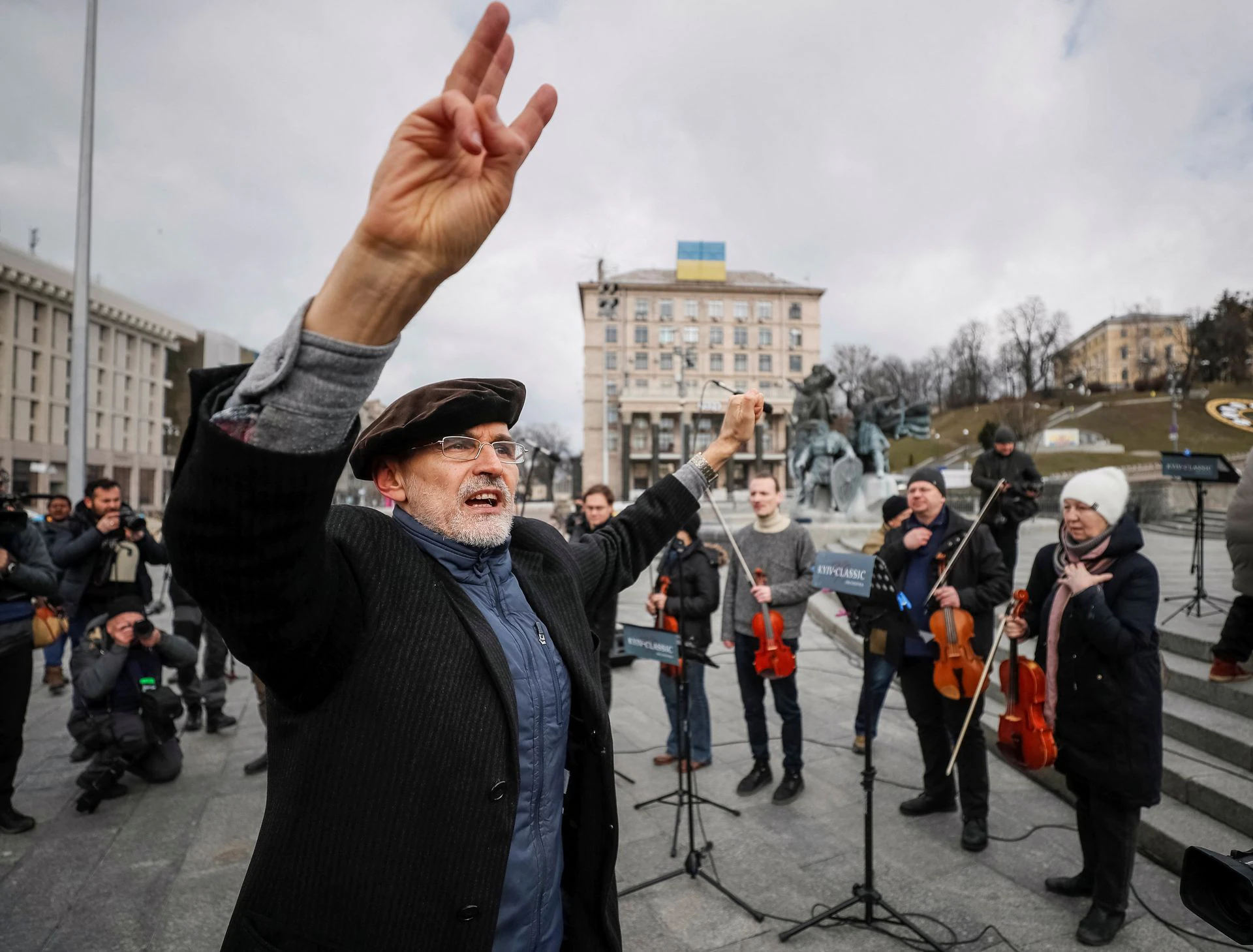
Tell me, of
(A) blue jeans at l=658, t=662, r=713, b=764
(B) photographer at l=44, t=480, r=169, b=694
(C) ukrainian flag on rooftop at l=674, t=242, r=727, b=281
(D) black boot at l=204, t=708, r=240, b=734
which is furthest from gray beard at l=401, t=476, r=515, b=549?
(C) ukrainian flag on rooftop at l=674, t=242, r=727, b=281

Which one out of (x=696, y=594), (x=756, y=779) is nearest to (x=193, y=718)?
(x=696, y=594)

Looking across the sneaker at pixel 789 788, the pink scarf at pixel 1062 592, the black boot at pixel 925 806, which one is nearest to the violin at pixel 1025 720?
the pink scarf at pixel 1062 592

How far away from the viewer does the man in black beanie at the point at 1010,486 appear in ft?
26.1

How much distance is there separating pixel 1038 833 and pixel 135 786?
604cm

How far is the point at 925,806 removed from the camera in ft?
14.8

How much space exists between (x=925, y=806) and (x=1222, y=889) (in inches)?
129

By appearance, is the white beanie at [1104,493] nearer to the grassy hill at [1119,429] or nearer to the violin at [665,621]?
the violin at [665,621]

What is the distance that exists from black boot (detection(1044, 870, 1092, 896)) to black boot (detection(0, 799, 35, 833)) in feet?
19.2

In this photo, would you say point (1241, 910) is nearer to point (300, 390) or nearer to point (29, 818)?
point (300, 390)

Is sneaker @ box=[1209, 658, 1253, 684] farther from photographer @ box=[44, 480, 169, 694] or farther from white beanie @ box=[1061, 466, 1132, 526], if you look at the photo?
photographer @ box=[44, 480, 169, 694]

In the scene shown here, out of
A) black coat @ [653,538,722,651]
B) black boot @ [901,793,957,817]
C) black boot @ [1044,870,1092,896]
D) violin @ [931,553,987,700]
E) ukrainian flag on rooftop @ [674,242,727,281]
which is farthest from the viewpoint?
ukrainian flag on rooftop @ [674,242,727,281]

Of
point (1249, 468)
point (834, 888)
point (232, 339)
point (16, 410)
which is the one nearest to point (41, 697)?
point (834, 888)

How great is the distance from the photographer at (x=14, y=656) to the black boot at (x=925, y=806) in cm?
543

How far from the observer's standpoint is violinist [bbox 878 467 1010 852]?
14.2 feet
